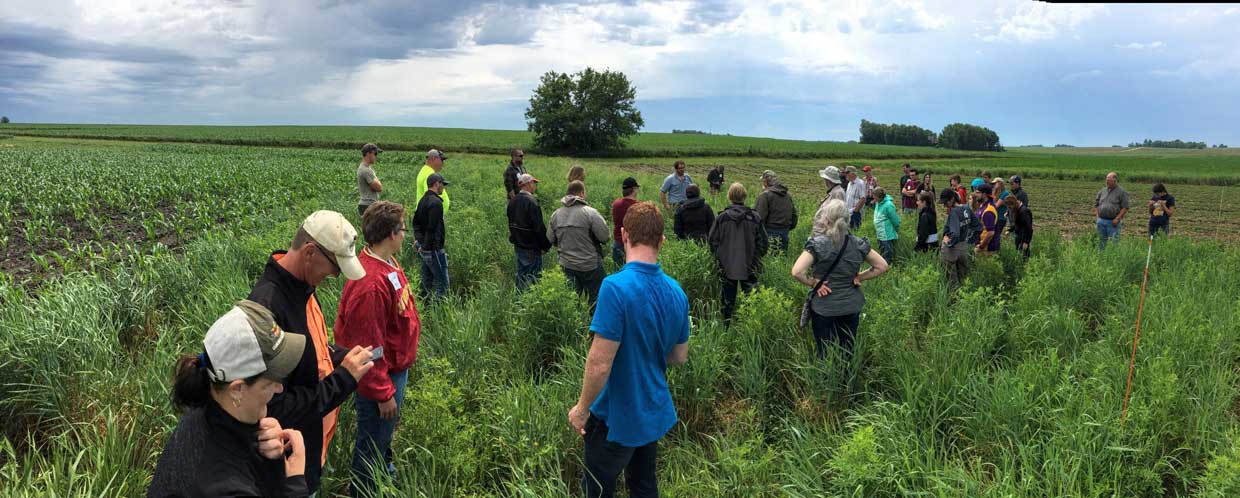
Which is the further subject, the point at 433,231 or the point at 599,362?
the point at 433,231

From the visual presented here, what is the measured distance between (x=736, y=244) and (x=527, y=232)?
254 cm

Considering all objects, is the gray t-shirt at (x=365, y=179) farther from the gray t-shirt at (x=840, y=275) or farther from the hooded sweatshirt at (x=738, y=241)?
the gray t-shirt at (x=840, y=275)

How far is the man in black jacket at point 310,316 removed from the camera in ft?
7.89

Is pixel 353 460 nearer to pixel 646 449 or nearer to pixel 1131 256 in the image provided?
pixel 646 449

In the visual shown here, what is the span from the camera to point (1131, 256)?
29.1ft

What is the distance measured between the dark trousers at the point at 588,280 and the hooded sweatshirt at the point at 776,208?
292 centimetres

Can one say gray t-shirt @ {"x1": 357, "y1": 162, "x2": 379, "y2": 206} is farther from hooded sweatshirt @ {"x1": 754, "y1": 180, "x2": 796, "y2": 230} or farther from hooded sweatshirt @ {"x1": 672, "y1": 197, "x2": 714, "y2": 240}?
hooded sweatshirt @ {"x1": 754, "y1": 180, "x2": 796, "y2": 230}

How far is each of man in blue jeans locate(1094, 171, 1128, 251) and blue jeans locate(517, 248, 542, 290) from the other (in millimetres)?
10411

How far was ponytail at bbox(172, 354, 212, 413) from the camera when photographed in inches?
71.9

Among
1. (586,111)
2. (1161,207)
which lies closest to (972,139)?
(586,111)

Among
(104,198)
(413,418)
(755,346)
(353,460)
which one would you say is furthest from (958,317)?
(104,198)

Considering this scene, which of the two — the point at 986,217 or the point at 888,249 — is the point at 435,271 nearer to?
the point at 888,249

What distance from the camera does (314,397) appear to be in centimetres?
241

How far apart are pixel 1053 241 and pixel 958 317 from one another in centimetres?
791
